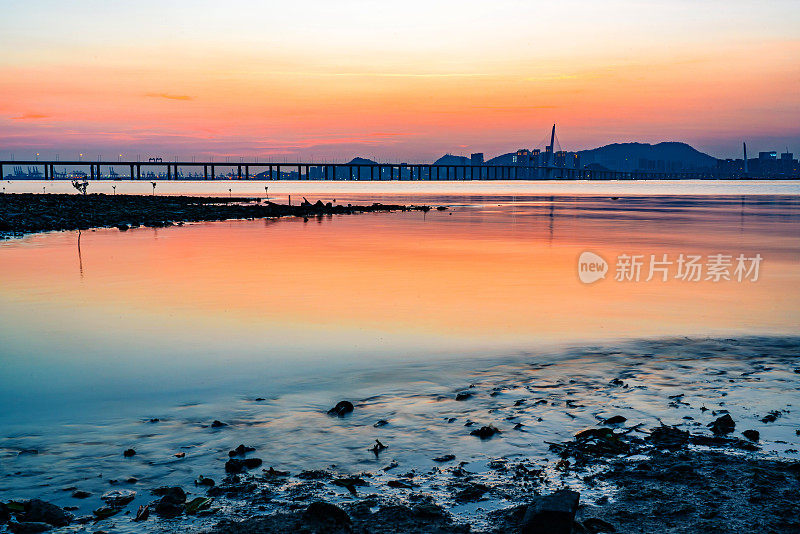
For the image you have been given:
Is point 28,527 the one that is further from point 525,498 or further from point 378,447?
point 525,498

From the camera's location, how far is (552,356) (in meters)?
12.7

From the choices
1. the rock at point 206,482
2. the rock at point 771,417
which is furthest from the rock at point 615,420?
the rock at point 206,482

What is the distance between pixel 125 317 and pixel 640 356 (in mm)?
11562

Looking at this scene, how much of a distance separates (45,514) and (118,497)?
680 millimetres

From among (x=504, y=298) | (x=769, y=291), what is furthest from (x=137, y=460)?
(x=769, y=291)

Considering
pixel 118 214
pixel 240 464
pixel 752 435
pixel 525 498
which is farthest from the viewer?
pixel 118 214

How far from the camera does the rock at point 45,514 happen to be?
6.16m

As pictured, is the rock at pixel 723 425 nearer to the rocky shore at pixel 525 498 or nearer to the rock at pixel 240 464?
the rocky shore at pixel 525 498

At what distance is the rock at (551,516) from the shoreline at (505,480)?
0.01 m

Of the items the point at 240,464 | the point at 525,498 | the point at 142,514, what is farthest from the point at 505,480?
the point at 142,514

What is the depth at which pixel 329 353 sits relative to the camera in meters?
13.0

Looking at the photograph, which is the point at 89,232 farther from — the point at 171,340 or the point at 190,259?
the point at 171,340

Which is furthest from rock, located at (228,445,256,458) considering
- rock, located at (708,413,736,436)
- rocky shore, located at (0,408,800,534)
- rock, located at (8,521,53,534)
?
rock, located at (708,413,736,436)

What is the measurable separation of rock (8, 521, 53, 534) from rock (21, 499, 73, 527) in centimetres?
5
